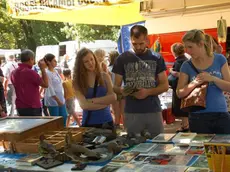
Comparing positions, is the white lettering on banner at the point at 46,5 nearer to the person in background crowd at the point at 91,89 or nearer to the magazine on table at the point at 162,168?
the person in background crowd at the point at 91,89

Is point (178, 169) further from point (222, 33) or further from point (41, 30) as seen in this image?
point (41, 30)

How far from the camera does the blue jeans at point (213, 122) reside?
240 centimetres

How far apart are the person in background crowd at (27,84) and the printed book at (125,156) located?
2636mm

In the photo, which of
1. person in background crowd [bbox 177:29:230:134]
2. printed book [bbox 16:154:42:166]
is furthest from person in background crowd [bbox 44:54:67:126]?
printed book [bbox 16:154:42:166]

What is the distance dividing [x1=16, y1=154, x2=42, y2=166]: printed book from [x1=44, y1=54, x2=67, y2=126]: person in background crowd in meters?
3.35

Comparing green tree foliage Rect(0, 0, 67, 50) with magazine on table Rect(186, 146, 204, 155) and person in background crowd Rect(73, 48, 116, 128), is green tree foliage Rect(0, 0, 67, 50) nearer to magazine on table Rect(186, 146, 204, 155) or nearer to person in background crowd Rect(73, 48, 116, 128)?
person in background crowd Rect(73, 48, 116, 128)

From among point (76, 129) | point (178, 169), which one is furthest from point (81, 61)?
point (178, 169)

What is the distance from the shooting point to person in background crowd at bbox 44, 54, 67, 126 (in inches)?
209

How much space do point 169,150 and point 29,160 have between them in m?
0.83

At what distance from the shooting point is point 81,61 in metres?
2.80

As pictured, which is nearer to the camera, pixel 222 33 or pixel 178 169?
pixel 178 169

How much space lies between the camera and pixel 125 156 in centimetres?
190

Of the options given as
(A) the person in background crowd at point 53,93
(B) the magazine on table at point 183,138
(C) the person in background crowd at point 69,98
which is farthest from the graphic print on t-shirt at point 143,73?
(C) the person in background crowd at point 69,98

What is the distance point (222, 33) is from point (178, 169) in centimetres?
413
